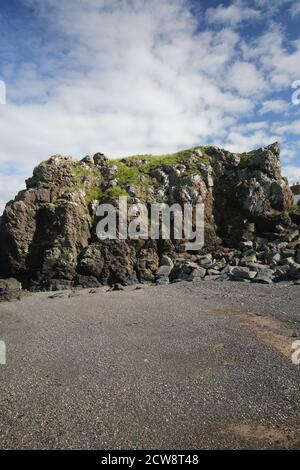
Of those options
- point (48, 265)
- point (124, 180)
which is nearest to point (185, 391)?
point (48, 265)

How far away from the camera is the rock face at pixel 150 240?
1330 inches

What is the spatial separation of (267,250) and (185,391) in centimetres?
2657

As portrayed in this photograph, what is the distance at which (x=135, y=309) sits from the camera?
73.7 ft

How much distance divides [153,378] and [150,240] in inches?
972

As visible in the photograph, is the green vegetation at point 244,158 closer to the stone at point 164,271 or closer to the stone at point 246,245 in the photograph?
the stone at point 246,245

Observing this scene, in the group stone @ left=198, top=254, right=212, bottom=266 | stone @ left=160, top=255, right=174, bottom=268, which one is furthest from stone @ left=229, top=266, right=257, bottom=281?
stone @ left=160, top=255, right=174, bottom=268

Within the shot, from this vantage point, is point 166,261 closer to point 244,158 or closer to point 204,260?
point 204,260

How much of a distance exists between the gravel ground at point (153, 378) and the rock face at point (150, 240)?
11.1 m

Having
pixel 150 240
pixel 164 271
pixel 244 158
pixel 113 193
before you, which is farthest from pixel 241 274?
pixel 244 158

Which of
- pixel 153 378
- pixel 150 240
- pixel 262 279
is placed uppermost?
pixel 150 240

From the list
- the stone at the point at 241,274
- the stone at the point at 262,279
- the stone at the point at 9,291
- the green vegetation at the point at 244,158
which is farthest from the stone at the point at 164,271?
the green vegetation at the point at 244,158

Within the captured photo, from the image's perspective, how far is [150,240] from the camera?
37.0 metres
